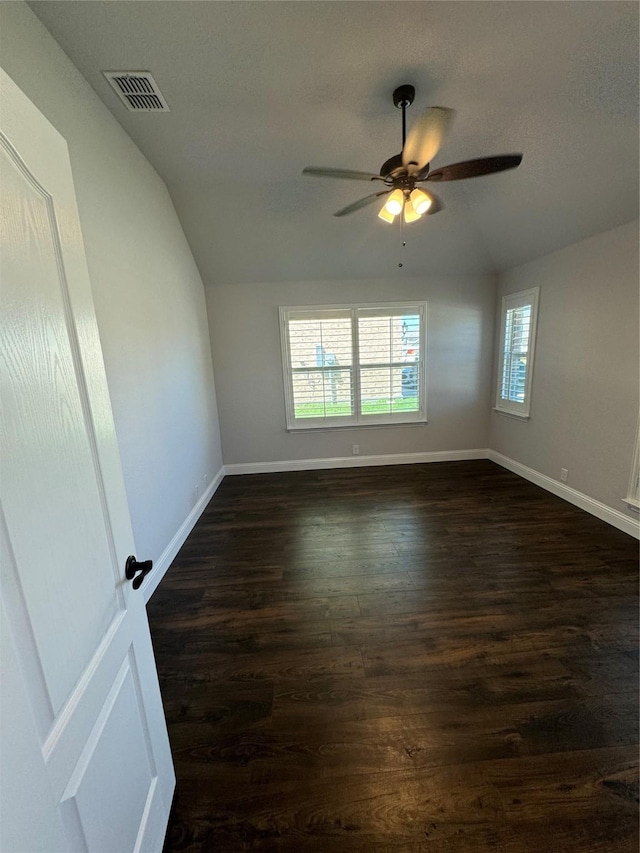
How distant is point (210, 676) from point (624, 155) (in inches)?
160

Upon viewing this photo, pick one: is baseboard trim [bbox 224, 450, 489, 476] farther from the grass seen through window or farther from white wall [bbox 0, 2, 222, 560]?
white wall [bbox 0, 2, 222, 560]

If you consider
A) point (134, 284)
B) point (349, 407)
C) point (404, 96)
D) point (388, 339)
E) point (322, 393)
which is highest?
point (404, 96)

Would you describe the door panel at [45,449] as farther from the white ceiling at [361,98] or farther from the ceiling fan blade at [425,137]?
the white ceiling at [361,98]

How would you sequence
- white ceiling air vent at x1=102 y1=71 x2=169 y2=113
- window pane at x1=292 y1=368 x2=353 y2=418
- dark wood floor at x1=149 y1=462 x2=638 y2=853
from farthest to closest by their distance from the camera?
window pane at x1=292 y1=368 x2=353 y2=418, white ceiling air vent at x1=102 y1=71 x2=169 y2=113, dark wood floor at x1=149 y1=462 x2=638 y2=853

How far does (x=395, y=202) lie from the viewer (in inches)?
84.9

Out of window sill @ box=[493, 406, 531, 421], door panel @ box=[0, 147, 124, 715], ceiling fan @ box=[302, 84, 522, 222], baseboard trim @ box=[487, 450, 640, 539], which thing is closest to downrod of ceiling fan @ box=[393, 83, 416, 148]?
ceiling fan @ box=[302, 84, 522, 222]

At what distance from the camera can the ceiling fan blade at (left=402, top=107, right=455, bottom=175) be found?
145 cm

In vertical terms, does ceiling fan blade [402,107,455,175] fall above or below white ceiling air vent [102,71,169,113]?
below

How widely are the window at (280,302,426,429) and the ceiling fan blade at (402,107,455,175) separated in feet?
7.90

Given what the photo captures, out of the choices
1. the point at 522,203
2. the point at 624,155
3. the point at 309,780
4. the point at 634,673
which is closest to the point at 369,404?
the point at 522,203

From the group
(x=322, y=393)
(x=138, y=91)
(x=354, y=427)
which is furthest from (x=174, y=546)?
(x=138, y=91)

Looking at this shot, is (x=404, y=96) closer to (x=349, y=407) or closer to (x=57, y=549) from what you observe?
(x=57, y=549)

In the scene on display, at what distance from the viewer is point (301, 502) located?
3566mm

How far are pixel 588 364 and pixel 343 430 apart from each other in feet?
8.83
